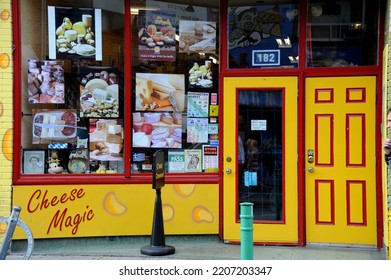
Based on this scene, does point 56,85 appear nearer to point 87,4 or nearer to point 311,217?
point 87,4

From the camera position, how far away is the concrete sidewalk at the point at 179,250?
24.5 feet

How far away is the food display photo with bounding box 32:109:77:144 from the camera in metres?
8.00

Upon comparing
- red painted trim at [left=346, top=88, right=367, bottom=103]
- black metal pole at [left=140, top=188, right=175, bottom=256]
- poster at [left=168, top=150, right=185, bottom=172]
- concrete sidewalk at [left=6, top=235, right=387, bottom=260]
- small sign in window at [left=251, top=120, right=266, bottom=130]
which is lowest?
concrete sidewalk at [left=6, top=235, right=387, bottom=260]

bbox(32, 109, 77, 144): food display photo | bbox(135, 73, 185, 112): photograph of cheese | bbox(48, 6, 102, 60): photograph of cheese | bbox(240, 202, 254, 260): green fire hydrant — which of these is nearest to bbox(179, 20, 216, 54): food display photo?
bbox(135, 73, 185, 112): photograph of cheese

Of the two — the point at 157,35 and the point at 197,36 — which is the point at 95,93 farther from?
the point at 197,36

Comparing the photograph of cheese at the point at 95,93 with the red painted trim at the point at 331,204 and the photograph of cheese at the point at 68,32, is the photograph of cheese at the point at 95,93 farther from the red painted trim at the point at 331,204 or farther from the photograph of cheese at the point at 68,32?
the red painted trim at the point at 331,204

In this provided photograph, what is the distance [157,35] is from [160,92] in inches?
31.4

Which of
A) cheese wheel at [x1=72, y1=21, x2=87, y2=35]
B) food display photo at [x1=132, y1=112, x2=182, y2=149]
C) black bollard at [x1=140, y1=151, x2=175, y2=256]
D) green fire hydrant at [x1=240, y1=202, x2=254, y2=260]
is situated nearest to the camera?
green fire hydrant at [x1=240, y1=202, x2=254, y2=260]

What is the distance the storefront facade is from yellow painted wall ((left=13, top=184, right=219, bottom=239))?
0.06ft

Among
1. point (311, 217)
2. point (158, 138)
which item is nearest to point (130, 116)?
point (158, 138)

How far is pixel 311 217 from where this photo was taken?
7949mm

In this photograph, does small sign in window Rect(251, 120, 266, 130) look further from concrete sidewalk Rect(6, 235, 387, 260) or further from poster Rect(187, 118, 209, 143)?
concrete sidewalk Rect(6, 235, 387, 260)

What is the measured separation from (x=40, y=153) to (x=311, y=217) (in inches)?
149
